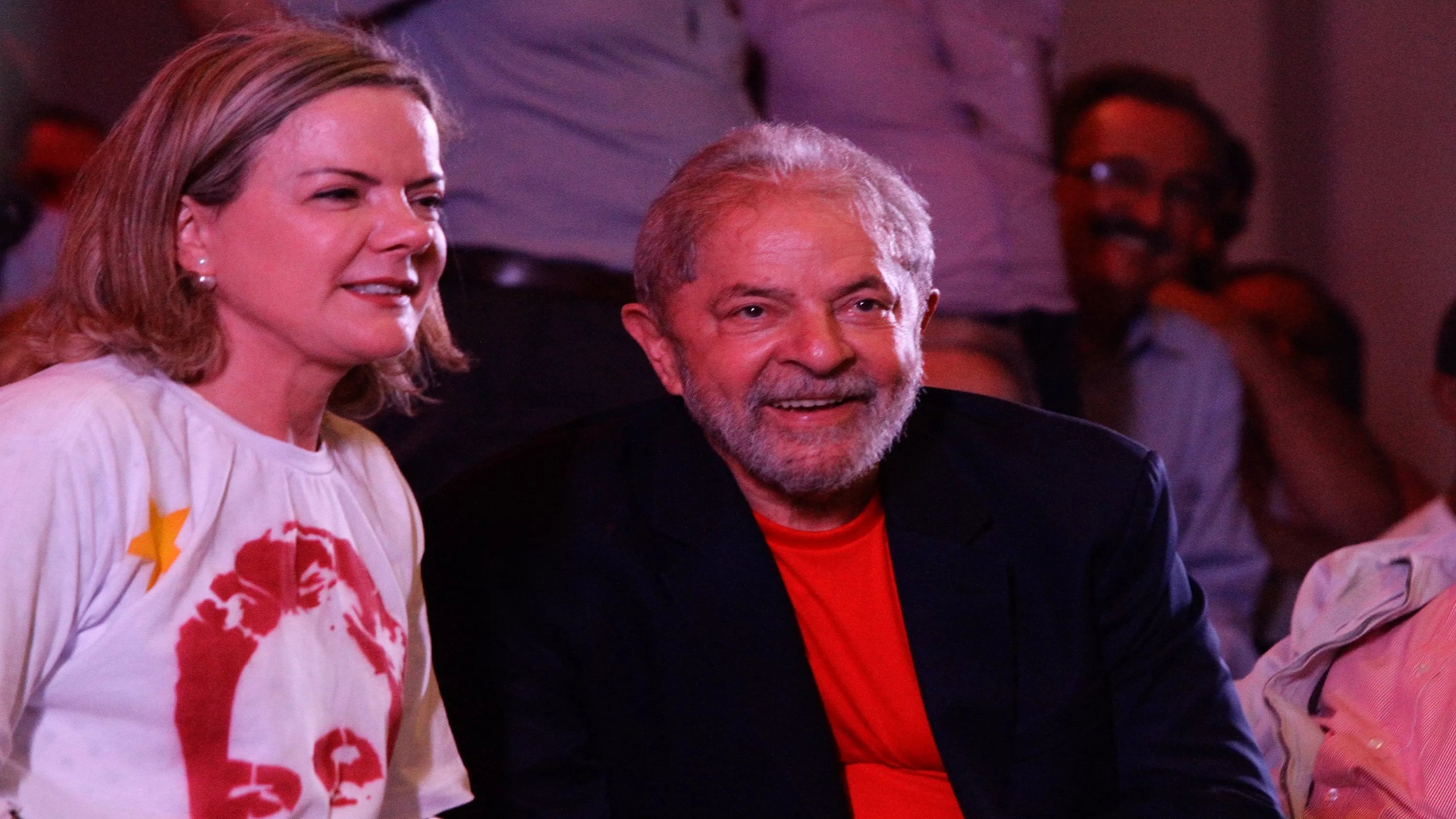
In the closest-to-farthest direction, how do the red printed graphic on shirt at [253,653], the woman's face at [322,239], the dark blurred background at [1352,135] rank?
the red printed graphic on shirt at [253,653] → the woman's face at [322,239] → the dark blurred background at [1352,135]

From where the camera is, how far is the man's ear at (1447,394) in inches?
120

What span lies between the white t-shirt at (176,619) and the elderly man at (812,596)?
0.84ft

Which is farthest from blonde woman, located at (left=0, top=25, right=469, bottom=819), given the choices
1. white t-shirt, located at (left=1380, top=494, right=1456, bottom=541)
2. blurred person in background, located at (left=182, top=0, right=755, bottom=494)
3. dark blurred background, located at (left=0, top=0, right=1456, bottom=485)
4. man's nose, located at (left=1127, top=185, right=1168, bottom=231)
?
dark blurred background, located at (left=0, top=0, right=1456, bottom=485)

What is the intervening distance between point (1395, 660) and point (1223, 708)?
0.26 m

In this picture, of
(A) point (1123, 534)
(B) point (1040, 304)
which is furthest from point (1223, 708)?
(B) point (1040, 304)

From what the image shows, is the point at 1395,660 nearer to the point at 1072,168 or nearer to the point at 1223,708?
the point at 1223,708

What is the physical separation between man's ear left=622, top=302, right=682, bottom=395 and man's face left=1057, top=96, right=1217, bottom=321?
1.75 metres

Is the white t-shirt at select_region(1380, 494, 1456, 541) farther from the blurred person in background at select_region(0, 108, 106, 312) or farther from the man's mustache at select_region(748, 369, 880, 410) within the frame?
the blurred person in background at select_region(0, 108, 106, 312)

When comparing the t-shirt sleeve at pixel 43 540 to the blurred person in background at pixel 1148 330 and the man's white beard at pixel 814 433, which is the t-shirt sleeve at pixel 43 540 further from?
the blurred person in background at pixel 1148 330

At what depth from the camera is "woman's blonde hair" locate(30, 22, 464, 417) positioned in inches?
56.9

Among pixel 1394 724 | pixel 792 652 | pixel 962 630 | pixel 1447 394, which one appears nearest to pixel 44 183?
pixel 792 652

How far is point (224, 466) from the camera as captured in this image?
143cm

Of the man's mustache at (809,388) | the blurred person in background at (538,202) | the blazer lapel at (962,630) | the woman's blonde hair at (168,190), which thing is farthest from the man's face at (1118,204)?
the woman's blonde hair at (168,190)

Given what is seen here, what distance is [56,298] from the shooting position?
1501 millimetres
